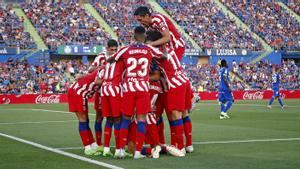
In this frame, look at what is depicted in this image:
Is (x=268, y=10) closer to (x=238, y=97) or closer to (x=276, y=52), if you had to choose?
(x=276, y=52)

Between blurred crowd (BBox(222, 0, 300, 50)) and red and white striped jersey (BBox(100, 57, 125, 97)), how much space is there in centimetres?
4918

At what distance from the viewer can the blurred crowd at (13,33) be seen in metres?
47.1

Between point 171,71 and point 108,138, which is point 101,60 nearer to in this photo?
point 171,71

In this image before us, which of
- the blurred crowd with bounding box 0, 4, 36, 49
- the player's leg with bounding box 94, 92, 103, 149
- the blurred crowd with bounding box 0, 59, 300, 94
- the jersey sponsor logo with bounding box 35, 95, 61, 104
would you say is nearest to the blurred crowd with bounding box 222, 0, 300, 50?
the blurred crowd with bounding box 0, 59, 300, 94

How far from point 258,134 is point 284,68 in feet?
137

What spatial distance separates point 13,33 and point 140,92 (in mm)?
39751

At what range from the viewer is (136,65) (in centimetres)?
1030

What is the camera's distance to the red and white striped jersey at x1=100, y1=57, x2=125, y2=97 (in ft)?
34.6

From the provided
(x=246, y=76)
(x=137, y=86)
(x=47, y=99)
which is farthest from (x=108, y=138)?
(x=246, y=76)

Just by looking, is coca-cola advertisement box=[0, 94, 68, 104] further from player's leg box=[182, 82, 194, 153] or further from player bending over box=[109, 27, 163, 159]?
player bending over box=[109, 27, 163, 159]

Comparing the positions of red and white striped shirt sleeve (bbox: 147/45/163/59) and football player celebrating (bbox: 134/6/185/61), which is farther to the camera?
football player celebrating (bbox: 134/6/185/61)

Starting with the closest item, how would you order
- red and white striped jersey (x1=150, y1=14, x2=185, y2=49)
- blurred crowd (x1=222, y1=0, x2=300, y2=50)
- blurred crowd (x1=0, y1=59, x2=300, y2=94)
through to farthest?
red and white striped jersey (x1=150, y1=14, x2=185, y2=49) < blurred crowd (x1=0, y1=59, x2=300, y2=94) < blurred crowd (x1=222, y1=0, x2=300, y2=50)

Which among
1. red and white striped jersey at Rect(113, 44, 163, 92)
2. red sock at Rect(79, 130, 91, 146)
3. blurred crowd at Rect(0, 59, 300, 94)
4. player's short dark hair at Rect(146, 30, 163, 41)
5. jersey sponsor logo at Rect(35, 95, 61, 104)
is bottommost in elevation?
jersey sponsor logo at Rect(35, 95, 61, 104)

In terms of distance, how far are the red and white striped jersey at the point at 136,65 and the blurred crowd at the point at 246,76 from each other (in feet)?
122
